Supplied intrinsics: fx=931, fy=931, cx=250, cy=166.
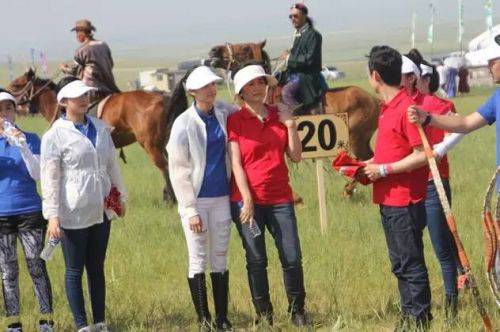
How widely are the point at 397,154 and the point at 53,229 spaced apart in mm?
2096

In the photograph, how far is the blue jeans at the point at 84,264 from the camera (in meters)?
5.81

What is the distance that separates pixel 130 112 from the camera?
12.9 m

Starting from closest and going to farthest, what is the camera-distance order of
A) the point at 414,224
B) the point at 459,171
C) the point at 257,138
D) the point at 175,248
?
the point at 414,224
the point at 257,138
the point at 175,248
the point at 459,171

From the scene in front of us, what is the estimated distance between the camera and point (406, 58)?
19.5ft

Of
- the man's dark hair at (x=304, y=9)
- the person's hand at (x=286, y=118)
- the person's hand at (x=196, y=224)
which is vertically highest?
the man's dark hair at (x=304, y=9)

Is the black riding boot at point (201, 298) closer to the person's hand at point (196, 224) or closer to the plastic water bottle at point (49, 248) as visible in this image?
the person's hand at point (196, 224)

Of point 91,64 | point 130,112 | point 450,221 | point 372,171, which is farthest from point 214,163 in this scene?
point 91,64

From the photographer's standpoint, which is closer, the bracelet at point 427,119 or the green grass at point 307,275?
the bracelet at point 427,119

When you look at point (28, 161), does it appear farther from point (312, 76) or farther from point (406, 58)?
point (312, 76)

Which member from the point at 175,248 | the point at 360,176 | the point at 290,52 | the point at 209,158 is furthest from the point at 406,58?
the point at 290,52

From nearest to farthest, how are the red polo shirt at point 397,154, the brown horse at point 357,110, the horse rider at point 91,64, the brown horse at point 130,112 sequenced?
the red polo shirt at point 397,154, the brown horse at point 130,112, the horse rider at point 91,64, the brown horse at point 357,110

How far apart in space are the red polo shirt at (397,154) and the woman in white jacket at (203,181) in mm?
1047

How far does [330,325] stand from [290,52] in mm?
6955

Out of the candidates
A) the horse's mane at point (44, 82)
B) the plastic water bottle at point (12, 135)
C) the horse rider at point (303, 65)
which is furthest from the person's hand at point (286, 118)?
the horse's mane at point (44, 82)
